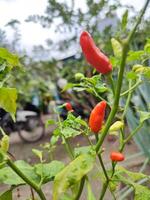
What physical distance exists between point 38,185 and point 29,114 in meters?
5.15

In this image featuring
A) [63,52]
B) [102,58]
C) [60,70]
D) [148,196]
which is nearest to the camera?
[102,58]

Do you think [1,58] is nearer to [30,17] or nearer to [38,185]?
[38,185]

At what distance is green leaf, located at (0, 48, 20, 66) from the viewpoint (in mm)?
540

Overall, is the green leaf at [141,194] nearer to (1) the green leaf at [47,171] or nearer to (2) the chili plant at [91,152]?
(2) the chili plant at [91,152]

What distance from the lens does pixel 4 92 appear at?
0.55m

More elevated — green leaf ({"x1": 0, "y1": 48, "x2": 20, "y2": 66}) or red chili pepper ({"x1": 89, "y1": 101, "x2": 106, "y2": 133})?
green leaf ({"x1": 0, "y1": 48, "x2": 20, "y2": 66})

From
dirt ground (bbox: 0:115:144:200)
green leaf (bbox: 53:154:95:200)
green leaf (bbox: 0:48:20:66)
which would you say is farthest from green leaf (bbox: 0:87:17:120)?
dirt ground (bbox: 0:115:144:200)

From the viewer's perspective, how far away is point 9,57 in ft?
1.80

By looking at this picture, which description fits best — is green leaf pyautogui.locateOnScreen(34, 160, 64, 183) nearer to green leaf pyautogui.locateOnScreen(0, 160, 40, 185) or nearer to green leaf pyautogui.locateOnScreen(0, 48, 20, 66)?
green leaf pyautogui.locateOnScreen(0, 160, 40, 185)

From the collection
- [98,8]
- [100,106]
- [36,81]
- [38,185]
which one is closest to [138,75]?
[100,106]

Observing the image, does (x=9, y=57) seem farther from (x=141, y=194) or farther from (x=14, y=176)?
(x=141, y=194)

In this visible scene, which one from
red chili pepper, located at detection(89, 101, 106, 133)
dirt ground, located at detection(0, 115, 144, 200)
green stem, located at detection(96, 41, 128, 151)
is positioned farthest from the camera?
dirt ground, located at detection(0, 115, 144, 200)

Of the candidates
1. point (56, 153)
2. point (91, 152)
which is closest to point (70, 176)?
point (91, 152)

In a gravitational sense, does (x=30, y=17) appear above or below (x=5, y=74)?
above
